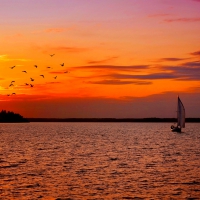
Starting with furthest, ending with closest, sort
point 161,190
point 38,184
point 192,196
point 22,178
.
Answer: point 22,178 < point 38,184 < point 161,190 < point 192,196

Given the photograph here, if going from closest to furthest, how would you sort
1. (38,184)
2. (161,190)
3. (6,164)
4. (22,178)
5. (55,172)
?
(161,190) < (38,184) < (22,178) < (55,172) < (6,164)

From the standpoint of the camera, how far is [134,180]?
148 feet

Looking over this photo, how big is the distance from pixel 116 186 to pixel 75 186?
3.65 meters

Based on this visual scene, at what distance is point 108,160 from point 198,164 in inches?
Answer: 491

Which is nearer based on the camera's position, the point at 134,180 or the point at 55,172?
the point at 134,180

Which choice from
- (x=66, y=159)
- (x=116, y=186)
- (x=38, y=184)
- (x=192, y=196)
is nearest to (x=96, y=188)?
(x=116, y=186)

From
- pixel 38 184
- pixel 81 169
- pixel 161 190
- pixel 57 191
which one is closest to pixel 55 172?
pixel 81 169

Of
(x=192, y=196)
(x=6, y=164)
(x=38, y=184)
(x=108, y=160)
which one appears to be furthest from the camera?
(x=108, y=160)

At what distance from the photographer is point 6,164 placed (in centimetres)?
5984

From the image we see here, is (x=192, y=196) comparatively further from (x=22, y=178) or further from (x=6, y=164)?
(x=6, y=164)

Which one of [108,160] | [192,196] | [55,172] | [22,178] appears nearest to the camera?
[192,196]

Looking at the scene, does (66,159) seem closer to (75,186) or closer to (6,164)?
(6,164)

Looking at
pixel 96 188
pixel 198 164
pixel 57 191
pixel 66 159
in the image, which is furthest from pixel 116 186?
pixel 66 159

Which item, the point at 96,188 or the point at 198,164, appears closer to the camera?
the point at 96,188
